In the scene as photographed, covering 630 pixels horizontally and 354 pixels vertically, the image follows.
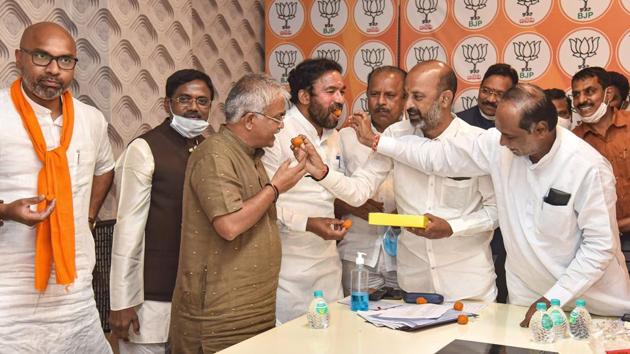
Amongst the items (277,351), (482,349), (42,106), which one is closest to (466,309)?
(482,349)

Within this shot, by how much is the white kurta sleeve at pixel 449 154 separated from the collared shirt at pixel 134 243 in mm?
1159

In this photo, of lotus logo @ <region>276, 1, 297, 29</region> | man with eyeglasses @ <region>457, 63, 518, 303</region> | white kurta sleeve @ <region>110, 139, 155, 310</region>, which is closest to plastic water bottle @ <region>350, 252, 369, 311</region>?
white kurta sleeve @ <region>110, 139, 155, 310</region>

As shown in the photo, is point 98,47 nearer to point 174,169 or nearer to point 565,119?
point 174,169

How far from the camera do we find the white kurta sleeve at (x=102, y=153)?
10.3 feet

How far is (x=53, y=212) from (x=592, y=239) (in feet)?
6.92

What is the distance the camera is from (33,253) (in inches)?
108

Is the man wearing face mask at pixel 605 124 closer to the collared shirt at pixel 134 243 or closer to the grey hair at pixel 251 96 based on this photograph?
the grey hair at pixel 251 96

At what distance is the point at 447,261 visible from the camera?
3111 mm

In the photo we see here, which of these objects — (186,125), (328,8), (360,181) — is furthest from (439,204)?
(328,8)

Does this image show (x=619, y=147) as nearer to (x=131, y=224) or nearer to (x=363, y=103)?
(x=363, y=103)

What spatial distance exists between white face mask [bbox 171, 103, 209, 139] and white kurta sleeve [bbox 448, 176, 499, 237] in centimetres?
132

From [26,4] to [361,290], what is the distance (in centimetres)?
225

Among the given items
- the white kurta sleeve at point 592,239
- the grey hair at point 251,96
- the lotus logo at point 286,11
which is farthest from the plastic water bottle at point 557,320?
the lotus logo at point 286,11

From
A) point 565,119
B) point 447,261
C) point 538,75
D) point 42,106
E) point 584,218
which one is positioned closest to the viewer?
point 584,218
